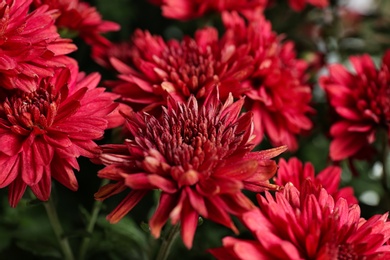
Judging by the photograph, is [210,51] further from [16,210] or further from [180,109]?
[16,210]

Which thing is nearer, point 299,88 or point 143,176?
point 143,176

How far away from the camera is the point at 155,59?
613mm

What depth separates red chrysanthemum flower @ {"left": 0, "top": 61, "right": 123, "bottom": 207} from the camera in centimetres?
49

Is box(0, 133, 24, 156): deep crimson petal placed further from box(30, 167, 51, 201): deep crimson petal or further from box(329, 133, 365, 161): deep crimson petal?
box(329, 133, 365, 161): deep crimson petal

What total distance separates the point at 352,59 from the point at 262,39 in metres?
0.14

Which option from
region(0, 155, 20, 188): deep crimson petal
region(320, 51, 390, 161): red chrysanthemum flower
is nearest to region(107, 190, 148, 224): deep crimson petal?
region(0, 155, 20, 188): deep crimson petal

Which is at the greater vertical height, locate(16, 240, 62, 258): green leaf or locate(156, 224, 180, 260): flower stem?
locate(156, 224, 180, 260): flower stem

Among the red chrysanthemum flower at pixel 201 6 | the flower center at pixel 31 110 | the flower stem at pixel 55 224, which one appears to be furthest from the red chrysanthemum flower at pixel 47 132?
the red chrysanthemum flower at pixel 201 6

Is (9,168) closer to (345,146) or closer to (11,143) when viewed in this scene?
(11,143)

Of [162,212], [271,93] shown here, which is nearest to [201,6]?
[271,93]

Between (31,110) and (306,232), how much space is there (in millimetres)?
274

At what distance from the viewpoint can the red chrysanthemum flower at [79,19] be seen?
0.63m

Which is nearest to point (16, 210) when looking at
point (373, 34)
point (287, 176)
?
point (287, 176)

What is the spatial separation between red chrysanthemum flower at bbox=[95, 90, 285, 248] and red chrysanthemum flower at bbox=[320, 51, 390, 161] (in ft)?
0.69
